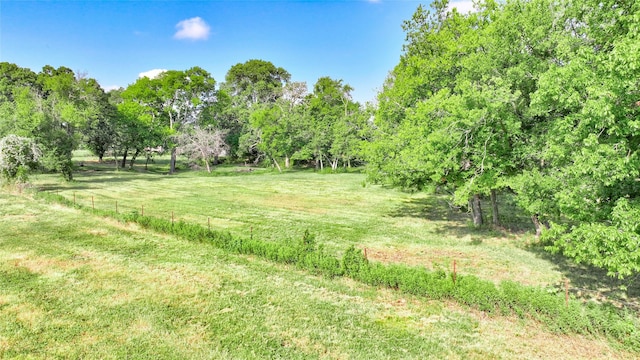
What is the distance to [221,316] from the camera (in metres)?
10.2

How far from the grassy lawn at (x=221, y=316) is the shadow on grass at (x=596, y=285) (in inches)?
127

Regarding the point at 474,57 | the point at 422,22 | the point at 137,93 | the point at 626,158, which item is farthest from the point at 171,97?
the point at 626,158

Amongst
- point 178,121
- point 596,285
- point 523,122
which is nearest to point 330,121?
point 178,121

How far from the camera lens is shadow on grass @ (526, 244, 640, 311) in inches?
436

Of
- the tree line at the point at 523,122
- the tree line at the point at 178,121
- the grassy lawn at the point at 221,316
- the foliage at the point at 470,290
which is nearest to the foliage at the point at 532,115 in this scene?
the tree line at the point at 523,122

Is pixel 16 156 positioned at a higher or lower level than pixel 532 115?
lower

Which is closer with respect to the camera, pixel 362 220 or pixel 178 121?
pixel 362 220

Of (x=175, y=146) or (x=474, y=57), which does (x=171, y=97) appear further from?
(x=474, y=57)

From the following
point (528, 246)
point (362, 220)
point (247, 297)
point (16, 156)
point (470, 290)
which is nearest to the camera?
point (470, 290)

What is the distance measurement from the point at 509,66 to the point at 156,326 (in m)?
17.4

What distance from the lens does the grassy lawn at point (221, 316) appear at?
859cm

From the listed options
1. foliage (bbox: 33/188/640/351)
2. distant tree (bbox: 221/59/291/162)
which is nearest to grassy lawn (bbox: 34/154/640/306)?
foliage (bbox: 33/188/640/351)

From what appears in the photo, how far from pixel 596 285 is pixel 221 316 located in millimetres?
12806

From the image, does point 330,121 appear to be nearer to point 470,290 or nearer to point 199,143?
point 199,143
